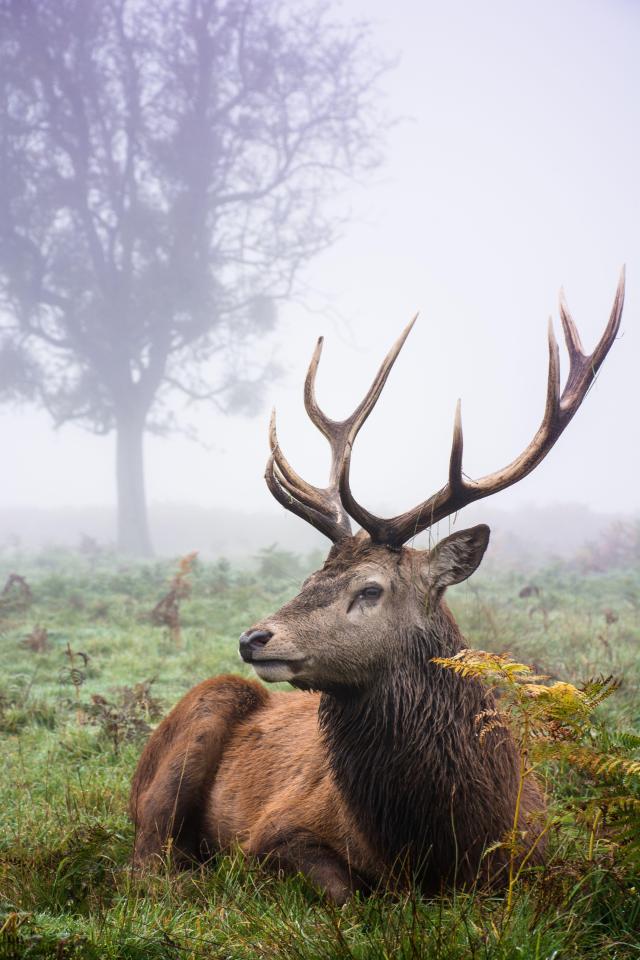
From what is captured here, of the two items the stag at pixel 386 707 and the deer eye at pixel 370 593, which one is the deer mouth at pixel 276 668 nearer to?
the stag at pixel 386 707

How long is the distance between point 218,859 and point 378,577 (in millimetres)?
1605

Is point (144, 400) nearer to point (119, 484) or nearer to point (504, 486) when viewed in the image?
point (119, 484)

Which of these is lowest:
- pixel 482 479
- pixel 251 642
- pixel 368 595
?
pixel 251 642

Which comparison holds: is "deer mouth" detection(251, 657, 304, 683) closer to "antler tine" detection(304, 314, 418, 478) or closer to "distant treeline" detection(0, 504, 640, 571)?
"antler tine" detection(304, 314, 418, 478)

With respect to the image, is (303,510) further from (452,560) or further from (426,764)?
(426,764)

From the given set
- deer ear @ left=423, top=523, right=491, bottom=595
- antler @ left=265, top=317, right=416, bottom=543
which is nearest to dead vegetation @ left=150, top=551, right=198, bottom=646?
antler @ left=265, top=317, right=416, bottom=543

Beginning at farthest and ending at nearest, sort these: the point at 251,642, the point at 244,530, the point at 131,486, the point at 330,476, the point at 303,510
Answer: the point at 244,530 → the point at 131,486 → the point at 330,476 → the point at 303,510 → the point at 251,642

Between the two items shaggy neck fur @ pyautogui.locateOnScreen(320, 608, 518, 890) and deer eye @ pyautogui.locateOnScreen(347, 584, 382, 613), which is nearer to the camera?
shaggy neck fur @ pyautogui.locateOnScreen(320, 608, 518, 890)

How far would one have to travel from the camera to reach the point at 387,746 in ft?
11.5

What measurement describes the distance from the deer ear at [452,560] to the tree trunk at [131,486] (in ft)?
87.5

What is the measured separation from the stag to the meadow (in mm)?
159

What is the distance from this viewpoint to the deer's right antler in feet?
11.9

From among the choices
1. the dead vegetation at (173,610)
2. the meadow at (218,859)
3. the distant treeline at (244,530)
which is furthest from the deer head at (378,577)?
the distant treeline at (244,530)

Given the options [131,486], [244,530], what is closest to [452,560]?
[131,486]
